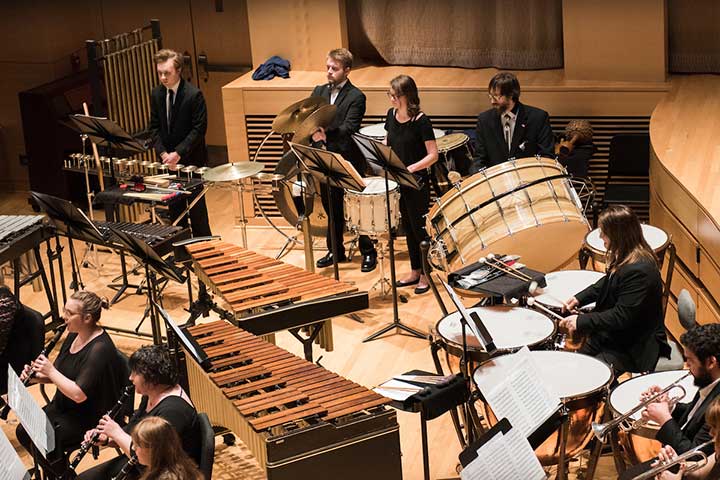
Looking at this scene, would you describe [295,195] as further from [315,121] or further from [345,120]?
[315,121]

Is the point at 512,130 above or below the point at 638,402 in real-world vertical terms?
above

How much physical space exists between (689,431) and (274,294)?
2222mm

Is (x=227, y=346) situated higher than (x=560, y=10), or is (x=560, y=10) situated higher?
(x=560, y=10)

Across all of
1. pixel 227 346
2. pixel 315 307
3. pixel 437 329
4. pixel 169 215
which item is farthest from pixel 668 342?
pixel 169 215

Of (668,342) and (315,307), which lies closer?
(668,342)

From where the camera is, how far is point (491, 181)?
18.8ft

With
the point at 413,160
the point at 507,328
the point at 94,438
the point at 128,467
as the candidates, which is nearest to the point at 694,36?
the point at 413,160

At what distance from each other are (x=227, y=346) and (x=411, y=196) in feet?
7.34

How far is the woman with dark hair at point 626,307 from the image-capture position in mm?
4770

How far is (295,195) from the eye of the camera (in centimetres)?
759

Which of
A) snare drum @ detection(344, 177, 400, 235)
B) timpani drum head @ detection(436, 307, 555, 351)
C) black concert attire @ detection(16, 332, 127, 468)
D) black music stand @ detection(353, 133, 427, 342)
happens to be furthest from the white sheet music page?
snare drum @ detection(344, 177, 400, 235)

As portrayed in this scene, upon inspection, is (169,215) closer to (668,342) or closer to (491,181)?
(491,181)

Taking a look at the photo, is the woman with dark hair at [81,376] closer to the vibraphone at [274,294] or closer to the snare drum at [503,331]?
the vibraphone at [274,294]

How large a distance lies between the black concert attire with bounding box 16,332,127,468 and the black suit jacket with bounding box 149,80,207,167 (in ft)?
8.81
